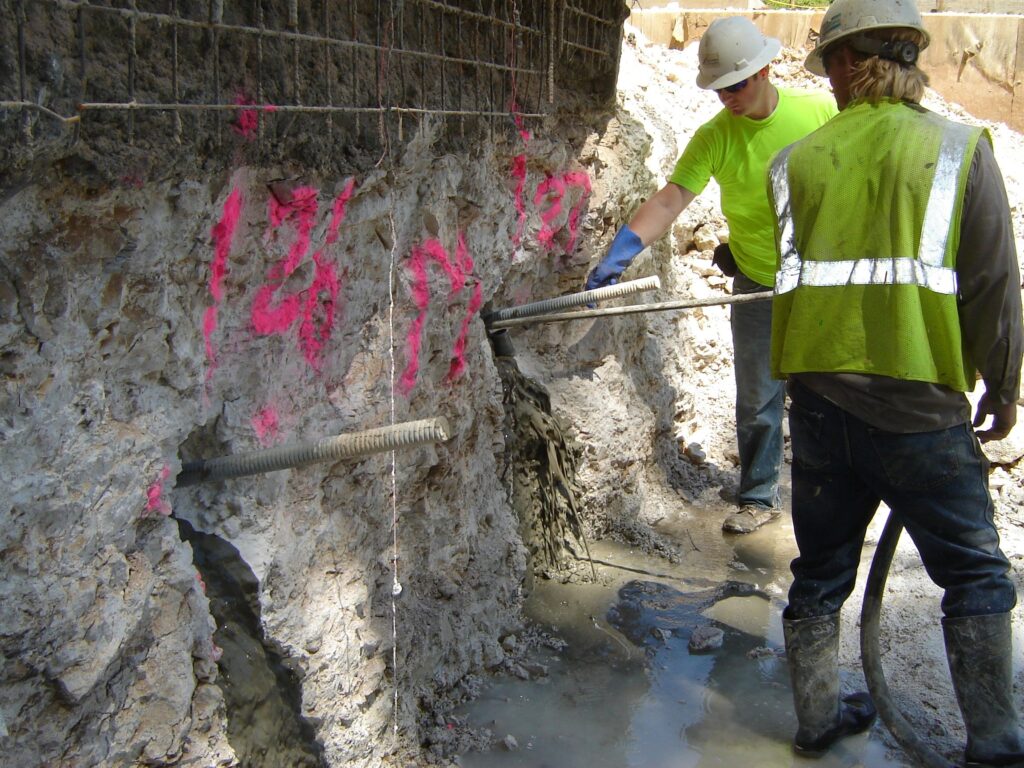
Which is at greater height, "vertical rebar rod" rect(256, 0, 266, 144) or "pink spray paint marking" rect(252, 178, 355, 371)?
"vertical rebar rod" rect(256, 0, 266, 144)

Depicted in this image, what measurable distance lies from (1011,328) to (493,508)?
1.72 metres

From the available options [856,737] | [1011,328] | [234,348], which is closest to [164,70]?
[234,348]

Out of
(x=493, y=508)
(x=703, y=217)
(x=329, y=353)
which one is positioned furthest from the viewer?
(x=703, y=217)

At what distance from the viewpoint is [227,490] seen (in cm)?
223

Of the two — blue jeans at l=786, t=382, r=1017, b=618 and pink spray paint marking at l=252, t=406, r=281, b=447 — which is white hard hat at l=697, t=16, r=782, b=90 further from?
pink spray paint marking at l=252, t=406, r=281, b=447

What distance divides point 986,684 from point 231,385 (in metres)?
1.80

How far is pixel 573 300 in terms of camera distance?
3369 mm

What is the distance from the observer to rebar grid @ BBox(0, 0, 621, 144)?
1758 mm

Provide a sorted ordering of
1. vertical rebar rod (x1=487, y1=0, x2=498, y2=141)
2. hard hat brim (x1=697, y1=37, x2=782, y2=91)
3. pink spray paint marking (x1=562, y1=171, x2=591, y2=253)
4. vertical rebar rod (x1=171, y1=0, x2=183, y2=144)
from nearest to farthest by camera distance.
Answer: vertical rebar rod (x1=171, y1=0, x2=183, y2=144) < vertical rebar rod (x1=487, y1=0, x2=498, y2=141) < hard hat brim (x1=697, y1=37, x2=782, y2=91) < pink spray paint marking (x1=562, y1=171, x2=591, y2=253)

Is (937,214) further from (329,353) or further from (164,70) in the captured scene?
(164,70)

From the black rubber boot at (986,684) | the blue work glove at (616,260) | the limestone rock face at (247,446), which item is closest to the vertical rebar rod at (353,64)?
the limestone rock face at (247,446)

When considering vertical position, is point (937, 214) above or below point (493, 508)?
above

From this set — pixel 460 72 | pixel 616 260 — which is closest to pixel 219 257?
pixel 460 72

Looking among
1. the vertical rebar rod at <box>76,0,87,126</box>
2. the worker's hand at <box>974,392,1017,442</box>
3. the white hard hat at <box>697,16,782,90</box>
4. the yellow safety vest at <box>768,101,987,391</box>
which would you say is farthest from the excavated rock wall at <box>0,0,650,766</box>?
the worker's hand at <box>974,392,1017,442</box>
